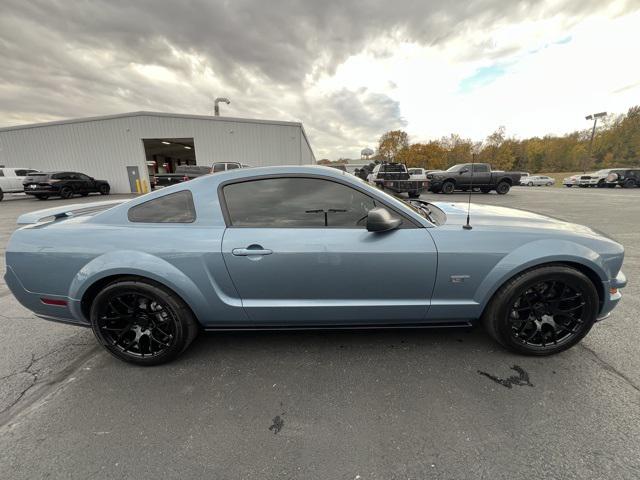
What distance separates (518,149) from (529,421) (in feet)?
216

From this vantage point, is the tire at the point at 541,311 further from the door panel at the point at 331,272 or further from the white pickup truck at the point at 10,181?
the white pickup truck at the point at 10,181

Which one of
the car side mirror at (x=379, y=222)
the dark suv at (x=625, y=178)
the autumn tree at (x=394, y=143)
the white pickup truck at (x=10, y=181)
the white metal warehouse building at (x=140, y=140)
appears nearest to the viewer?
the car side mirror at (x=379, y=222)

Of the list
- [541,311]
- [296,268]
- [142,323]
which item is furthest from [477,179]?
[142,323]

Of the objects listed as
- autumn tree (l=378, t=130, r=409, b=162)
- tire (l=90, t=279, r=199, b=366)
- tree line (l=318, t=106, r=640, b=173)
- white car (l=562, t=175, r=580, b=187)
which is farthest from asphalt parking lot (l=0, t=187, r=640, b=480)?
autumn tree (l=378, t=130, r=409, b=162)

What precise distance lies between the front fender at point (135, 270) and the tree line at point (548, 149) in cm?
4286

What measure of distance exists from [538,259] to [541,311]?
0.47 metres

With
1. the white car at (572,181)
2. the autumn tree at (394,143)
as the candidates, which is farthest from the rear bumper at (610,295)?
the autumn tree at (394,143)

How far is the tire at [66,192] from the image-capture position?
16250 mm

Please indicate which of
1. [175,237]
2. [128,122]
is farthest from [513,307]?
[128,122]

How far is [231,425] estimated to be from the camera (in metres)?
1.73

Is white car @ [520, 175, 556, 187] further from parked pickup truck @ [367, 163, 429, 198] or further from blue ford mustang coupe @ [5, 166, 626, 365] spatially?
blue ford mustang coupe @ [5, 166, 626, 365]

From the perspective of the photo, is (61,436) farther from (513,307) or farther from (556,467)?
(513,307)

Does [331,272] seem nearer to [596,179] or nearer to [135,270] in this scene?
[135,270]

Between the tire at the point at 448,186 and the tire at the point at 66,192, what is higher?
the tire at the point at 66,192
